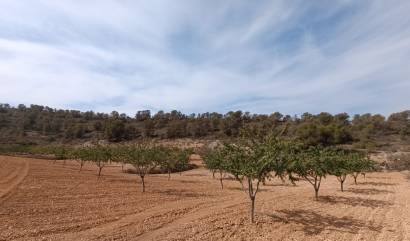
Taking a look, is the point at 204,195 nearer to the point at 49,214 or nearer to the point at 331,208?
the point at 331,208

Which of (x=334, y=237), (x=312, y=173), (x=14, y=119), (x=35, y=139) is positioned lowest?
(x=334, y=237)

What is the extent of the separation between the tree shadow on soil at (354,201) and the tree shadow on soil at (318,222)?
18.9 feet

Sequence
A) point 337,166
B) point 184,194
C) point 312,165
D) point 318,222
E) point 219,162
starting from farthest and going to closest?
point 337,166 → point 184,194 → point 312,165 → point 219,162 → point 318,222

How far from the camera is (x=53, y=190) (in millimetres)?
28125

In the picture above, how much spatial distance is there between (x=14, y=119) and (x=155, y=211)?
140921 millimetres

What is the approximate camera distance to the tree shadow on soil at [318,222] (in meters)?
18.1

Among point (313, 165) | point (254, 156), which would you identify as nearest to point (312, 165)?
point (313, 165)

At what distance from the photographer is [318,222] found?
A: 19.7 m

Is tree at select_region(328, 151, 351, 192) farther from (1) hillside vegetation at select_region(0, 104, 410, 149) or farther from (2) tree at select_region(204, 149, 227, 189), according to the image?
(1) hillside vegetation at select_region(0, 104, 410, 149)

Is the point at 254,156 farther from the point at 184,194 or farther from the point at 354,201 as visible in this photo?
the point at 354,201

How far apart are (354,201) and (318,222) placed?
9712 mm

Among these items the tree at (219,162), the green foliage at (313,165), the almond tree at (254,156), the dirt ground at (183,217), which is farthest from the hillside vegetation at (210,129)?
the almond tree at (254,156)

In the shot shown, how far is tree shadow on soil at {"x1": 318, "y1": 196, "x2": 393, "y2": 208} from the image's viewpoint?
86.4 ft

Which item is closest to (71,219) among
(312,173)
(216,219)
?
(216,219)
